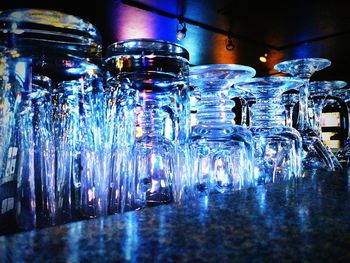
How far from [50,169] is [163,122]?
202 millimetres

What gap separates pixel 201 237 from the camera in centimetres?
24

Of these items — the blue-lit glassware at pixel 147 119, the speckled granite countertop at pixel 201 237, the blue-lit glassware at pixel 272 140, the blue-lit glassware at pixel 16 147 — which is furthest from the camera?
the blue-lit glassware at pixel 272 140

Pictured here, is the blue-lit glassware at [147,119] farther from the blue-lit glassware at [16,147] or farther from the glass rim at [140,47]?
the blue-lit glassware at [16,147]

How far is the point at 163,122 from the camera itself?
1.95 ft

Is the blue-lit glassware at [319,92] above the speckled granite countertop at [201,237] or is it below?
above

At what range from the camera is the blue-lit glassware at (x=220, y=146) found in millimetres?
633

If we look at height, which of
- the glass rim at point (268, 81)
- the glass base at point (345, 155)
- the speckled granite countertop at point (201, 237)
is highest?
the glass rim at point (268, 81)

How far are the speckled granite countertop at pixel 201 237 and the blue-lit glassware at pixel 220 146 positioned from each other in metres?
0.29

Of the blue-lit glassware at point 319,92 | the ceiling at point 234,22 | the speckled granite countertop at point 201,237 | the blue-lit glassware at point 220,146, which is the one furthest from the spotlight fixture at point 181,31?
the speckled granite countertop at point 201,237

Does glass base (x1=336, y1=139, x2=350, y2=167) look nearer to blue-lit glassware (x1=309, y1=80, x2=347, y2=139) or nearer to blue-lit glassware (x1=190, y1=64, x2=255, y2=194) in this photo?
blue-lit glassware (x1=309, y1=80, x2=347, y2=139)

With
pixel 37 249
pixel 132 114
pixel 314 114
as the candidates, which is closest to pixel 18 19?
pixel 132 114

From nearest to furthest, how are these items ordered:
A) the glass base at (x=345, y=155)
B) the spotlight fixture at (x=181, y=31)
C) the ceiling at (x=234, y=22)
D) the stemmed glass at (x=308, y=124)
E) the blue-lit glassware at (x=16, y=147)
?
the blue-lit glassware at (x=16, y=147) → the stemmed glass at (x=308, y=124) → the glass base at (x=345, y=155) → the ceiling at (x=234, y=22) → the spotlight fixture at (x=181, y=31)

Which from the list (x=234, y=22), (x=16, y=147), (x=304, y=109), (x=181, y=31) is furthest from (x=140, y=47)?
(x=234, y=22)

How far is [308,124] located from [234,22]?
3.19 meters
